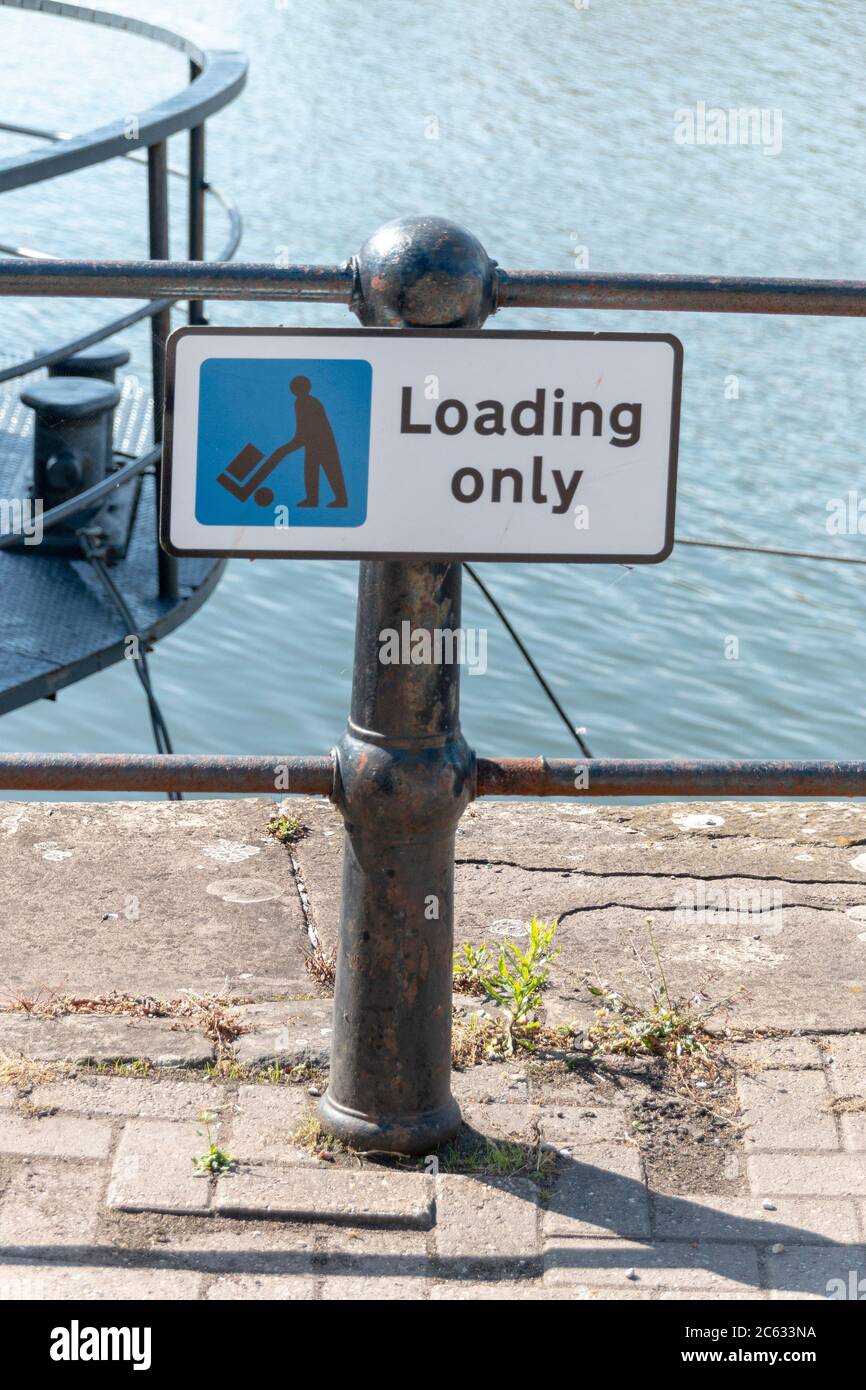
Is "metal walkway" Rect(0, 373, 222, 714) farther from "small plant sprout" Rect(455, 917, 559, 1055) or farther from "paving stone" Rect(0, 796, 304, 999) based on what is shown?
"small plant sprout" Rect(455, 917, 559, 1055)

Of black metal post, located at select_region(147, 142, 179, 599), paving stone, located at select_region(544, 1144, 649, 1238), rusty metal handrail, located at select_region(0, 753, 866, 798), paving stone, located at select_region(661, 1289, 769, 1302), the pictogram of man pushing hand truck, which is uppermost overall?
black metal post, located at select_region(147, 142, 179, 599)

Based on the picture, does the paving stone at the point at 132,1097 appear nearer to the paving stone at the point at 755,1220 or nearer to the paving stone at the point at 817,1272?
the paving stone at the point at 755,1220

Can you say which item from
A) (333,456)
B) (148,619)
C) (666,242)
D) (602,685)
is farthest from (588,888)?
(666,242)

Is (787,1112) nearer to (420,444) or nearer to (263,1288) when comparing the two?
(263,1288)

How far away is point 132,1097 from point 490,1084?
469mm

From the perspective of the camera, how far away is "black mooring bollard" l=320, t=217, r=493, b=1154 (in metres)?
1.76

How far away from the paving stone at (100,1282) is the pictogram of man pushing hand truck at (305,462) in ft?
2.76

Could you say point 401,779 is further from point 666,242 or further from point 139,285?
point 666,242

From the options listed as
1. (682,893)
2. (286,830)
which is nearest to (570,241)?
(286,830)

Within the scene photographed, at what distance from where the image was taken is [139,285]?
5.92 feet

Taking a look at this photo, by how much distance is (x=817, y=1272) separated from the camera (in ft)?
6.04

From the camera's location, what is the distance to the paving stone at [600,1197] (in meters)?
1.90

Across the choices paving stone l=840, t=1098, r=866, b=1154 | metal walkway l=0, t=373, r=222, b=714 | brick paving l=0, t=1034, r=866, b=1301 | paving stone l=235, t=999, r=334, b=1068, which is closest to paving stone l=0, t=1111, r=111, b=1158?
Result: brick paving l=0, t=1034, r=866, b=1301

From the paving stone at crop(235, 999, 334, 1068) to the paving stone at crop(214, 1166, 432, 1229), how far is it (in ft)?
0.72
